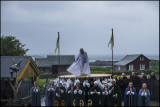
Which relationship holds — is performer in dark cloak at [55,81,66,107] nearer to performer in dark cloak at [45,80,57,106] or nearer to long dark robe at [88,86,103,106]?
performer in dark cloak at [45,80,57,106]

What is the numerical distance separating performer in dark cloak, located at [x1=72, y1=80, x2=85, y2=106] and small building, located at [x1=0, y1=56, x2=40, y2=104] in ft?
13.1

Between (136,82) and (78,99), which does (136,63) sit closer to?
(136,82)

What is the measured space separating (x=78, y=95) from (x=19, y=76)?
206 inches

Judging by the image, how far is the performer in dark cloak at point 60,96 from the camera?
61.3 ft

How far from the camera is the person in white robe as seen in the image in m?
21.0

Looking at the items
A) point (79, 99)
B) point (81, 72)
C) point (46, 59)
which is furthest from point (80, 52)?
point (46, 59)

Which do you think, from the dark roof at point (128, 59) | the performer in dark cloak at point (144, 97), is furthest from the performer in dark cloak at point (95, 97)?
the dark roof at point (128, 59)

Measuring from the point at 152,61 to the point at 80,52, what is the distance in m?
72.9

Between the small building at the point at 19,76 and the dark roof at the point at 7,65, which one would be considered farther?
the dark roof at the point at 7,65

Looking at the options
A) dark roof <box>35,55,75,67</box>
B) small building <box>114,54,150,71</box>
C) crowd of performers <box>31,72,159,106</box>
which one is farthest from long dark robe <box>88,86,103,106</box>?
small building <box>114,54,150,71</box>

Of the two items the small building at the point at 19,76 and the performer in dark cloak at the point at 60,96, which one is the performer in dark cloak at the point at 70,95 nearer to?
the performer in dark cloak at the point at 60,96

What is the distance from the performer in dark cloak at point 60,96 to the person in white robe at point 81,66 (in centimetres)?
252

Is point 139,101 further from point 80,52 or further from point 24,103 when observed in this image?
point 24,103

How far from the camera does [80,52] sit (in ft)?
68.7
